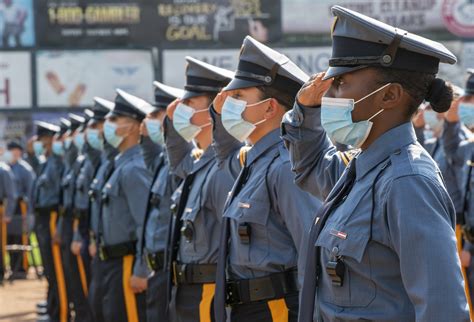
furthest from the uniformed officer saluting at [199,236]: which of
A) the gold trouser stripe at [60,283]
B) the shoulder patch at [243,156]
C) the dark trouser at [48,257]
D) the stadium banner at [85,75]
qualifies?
the stadium banner at [85,75]

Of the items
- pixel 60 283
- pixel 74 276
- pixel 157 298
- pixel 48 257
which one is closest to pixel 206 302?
pixel 157 298

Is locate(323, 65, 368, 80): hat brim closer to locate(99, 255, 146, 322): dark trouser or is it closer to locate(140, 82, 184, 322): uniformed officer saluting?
locate(140, 82, 184, 322): uniformed officer saluting

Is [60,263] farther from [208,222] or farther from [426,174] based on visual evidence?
[426,174]

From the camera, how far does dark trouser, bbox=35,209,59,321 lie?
43.0 ft

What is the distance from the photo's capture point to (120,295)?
28.9ft

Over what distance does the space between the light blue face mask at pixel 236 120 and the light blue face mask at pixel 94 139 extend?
622 centimetres

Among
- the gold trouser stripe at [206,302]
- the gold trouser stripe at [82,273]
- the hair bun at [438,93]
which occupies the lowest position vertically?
the gold trouser stripe at [82,273]

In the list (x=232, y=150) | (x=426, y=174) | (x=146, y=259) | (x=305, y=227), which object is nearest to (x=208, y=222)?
(x=232, y=150)

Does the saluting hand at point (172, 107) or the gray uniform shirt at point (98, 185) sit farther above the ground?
the saluting hand at point (172, 107)

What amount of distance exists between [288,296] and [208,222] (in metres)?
0.99

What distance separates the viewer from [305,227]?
4.89 m

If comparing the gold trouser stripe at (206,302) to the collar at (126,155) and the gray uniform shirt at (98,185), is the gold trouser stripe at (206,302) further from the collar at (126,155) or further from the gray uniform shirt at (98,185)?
the gray uniform shirt at (98,185)

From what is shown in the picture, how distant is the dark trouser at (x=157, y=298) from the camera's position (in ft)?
25.2

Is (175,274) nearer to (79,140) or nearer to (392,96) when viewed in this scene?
(392,96)
